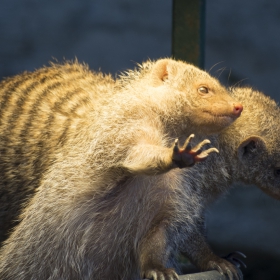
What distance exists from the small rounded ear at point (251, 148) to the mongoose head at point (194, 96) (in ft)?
0.87

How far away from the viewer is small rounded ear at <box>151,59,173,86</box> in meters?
2.44

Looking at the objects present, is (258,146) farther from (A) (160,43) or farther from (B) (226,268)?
(A) (160,43)

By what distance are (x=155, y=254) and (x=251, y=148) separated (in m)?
0.59

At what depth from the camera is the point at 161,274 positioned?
2172mm

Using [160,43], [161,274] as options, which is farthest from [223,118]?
[160,43]

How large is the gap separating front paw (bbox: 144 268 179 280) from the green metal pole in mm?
1059

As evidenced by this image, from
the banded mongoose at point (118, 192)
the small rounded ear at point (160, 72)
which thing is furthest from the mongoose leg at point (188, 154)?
the small rounded ear at point (160, 72)

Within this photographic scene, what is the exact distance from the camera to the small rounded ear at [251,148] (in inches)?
102

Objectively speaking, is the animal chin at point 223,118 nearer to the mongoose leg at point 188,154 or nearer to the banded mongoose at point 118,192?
the banded mongoose at point 118,192

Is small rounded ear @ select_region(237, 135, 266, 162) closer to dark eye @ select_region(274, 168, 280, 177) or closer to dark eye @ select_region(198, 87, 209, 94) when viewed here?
dark eye @ select_region(274, 168, 280, 177)

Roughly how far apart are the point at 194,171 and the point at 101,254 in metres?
0.42

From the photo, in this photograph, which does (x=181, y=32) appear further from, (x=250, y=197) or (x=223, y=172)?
(x=250, y=197)

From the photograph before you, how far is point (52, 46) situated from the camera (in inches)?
176

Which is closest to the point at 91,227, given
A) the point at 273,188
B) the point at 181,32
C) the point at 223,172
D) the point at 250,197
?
the point at 223,172
